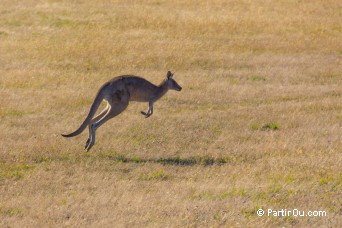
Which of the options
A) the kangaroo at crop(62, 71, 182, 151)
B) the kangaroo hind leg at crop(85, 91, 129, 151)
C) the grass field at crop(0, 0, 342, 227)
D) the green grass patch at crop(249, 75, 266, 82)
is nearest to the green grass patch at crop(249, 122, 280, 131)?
the grass field at crop(0, 0, 342, 227)

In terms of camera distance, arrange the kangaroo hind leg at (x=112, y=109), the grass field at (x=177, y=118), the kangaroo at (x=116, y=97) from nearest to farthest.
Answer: the grass field at (x=177, y=118)
the kangaroo at (x=116, y=97)
the kangaroo hind leg at (x=112, y=109)

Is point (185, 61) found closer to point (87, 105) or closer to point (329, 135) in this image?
point (87, 105)

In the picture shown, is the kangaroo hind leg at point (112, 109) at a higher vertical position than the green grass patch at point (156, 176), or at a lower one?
higher

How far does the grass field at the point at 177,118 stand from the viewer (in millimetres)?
9570

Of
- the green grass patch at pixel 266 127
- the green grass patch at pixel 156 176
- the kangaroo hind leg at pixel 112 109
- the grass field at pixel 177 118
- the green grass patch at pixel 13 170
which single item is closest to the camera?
the grass field at pixel 177 118

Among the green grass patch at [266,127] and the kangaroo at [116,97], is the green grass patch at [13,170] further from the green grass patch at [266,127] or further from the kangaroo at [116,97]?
the green grass patch at [266,127]

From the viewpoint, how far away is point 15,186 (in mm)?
10445

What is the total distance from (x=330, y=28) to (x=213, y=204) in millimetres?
17426

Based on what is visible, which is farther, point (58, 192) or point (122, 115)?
point (122, 115)

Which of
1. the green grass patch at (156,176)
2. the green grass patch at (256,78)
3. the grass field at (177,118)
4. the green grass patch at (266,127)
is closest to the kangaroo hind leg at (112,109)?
the grass field at (177,118)

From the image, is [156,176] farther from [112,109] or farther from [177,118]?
[177,118]

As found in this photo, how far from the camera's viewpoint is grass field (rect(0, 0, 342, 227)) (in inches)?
377

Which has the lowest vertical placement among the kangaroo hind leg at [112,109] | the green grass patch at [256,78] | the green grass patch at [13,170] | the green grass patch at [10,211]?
the green grass patch at [256,78]

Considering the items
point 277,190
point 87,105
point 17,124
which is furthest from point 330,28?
point 277,190
